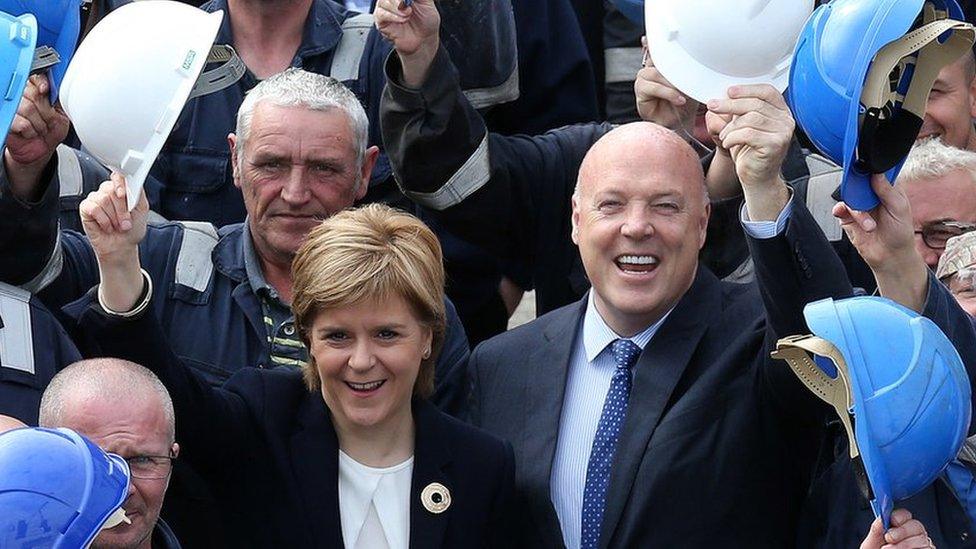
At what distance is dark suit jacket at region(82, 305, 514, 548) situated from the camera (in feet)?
14.5

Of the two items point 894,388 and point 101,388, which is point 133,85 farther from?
point 894,388

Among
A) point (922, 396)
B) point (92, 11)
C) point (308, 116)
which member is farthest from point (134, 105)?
point (922, 396)

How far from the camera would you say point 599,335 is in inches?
189

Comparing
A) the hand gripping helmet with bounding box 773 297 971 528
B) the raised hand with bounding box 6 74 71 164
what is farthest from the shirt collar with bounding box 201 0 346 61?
the hand gripping helmet with bounding box 773 297 971 528

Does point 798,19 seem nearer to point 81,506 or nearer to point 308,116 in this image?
point 308,116

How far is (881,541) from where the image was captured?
3943mm

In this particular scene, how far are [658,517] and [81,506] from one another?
58.0 inches

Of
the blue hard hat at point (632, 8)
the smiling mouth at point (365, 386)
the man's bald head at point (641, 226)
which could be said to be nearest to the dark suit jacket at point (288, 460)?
the smiling mouth at point (365, 386)

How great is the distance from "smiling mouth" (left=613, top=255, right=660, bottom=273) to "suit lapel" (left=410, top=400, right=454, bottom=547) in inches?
22.6

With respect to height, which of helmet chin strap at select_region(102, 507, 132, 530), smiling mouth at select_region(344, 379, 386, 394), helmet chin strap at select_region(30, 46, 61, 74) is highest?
helmet chin strap at select_region(30, 46, 61, 74)

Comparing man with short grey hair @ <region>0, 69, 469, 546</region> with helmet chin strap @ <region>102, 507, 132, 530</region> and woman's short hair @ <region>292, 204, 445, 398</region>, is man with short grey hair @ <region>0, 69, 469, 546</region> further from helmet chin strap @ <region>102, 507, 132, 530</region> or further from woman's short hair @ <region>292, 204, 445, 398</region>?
helmet chin strap @ <region>102, 507, 132, 530</region>

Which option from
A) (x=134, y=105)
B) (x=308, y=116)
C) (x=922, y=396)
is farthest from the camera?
(x=308, y=116)

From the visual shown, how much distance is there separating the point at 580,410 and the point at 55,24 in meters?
1.55

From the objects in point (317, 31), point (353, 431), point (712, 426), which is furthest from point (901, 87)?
point (317, 31)
